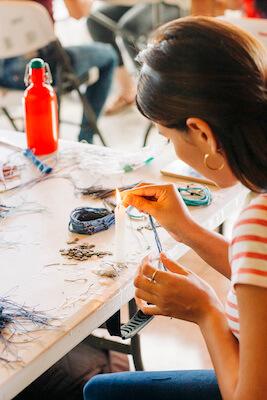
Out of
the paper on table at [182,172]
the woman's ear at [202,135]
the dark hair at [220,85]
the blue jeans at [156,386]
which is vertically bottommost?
the blue jeans at [156,386]

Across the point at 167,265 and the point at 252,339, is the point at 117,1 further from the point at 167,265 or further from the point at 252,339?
the point at 252,339

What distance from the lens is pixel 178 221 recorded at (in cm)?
123

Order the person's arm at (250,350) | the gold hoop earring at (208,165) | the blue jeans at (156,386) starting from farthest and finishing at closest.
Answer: the blue jeans at (156,386), the gold hoop earring at (208,165), the person's arm at (250,350)

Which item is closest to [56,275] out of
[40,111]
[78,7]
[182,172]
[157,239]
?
[157,239]

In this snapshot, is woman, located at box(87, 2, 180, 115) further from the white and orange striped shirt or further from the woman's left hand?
the white and orange striped shirt

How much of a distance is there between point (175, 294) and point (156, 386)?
211 millimetres

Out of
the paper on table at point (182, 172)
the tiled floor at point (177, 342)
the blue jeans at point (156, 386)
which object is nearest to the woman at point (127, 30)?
the tiled floor at point (177, 342)

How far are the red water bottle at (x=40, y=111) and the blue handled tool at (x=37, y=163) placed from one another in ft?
0.07

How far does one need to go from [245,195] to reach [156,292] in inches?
21.3

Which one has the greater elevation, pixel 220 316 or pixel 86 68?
pixel 220 316

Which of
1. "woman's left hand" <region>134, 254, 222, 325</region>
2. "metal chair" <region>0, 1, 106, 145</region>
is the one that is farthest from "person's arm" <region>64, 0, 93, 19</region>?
"woman's left hand" <region>134, 254, 222, 325</region>

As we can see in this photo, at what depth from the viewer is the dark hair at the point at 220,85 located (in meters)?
0.90

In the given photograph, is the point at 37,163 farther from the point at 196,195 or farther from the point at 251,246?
the point at 251,246

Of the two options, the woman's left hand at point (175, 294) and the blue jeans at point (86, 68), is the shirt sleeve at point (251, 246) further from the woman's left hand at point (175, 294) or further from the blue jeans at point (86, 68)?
the blue jeans at point (86, 68)
